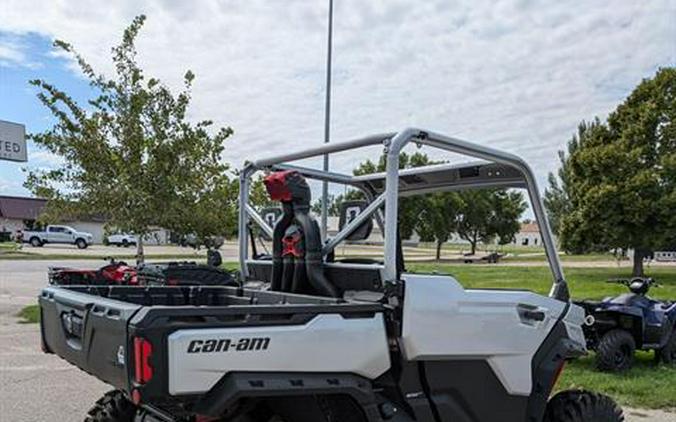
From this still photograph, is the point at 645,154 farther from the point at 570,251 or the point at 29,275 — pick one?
the point at 29,275

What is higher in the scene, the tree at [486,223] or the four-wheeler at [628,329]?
the tree at [486,223]

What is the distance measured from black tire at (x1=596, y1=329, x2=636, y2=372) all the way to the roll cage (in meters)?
4.05

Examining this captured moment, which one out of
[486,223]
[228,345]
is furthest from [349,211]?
[486,223]

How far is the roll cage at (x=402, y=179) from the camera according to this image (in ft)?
12.1

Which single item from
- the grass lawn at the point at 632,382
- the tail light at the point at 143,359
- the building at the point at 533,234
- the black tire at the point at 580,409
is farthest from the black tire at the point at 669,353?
the tail light at the point at 143,359

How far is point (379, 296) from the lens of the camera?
3986mm

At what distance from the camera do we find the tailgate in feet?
10.2

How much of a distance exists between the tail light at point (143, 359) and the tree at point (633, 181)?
23.0 m

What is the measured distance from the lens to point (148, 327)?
9.59 ft

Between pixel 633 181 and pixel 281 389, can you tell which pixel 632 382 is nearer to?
pixel 281 389

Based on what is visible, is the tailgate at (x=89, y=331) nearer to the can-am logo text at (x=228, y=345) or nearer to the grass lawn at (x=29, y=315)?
the can-am logo text at (x=228, y=345)

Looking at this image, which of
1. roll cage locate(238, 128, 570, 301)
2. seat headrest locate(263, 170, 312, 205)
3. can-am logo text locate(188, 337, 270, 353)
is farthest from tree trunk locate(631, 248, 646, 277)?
can-am logo text locate(188, 337, 270, 353)

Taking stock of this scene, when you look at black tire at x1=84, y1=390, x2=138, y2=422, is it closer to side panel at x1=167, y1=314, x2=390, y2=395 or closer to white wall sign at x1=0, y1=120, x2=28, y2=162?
side panel at x1=167, y1=314, x2=390, y2=395

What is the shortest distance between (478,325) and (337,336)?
2.93 ft
